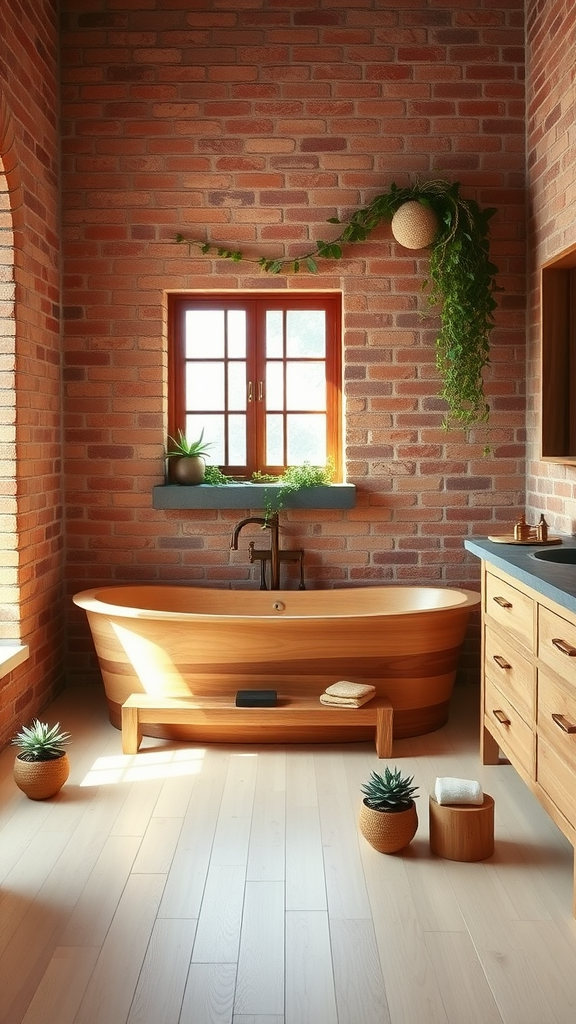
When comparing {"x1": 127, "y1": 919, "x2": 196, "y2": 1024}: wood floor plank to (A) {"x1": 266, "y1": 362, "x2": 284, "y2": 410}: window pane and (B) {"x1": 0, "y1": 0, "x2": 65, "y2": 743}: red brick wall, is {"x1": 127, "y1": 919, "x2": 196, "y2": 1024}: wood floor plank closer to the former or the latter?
(B) {"x1": 0, "y1": 0, "x2": 65, "y2": 743}: red brick wall

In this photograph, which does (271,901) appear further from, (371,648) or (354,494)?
(354,494)

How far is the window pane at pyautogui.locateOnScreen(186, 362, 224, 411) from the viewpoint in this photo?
201 inches

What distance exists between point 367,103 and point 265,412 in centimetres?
165

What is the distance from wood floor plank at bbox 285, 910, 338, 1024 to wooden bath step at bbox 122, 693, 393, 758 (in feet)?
4.29

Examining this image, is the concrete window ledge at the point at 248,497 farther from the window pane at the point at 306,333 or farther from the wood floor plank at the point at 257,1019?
the wood floor plank at the point at 257,1019

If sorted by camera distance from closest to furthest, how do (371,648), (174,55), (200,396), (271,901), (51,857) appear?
(271,901), (51,857), (371,648), (174,55), (200,396)

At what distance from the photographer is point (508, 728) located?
3354mm

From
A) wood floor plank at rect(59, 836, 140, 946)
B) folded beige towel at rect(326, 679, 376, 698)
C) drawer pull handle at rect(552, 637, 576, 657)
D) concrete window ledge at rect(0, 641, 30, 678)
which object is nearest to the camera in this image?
wood floor plank at rect(59, 836, 140, 946)

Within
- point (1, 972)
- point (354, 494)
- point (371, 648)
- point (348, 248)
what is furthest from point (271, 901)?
point (348, 248)

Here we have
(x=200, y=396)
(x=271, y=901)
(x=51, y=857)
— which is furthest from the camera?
(x=200, y=396)

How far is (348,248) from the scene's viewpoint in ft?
15.8

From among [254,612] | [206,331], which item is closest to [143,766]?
[254,612]

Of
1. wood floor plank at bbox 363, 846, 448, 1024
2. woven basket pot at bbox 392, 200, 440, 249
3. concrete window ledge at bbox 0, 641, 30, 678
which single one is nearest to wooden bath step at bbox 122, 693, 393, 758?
concrete window ledge at bbox 0, 641, 30, 678

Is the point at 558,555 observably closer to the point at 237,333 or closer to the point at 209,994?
the point at 209,994
